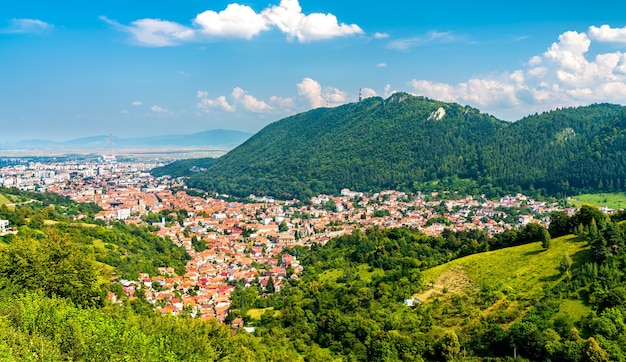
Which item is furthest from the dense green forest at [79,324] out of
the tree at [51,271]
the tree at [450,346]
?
the tree at [450,346]

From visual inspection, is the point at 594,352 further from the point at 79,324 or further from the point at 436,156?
the point at 436,156

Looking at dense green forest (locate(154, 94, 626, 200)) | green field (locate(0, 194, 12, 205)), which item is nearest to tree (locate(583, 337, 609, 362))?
green field (locate(0, 194, 12, 205))

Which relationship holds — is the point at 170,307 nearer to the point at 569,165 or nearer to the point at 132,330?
the point at 132,330

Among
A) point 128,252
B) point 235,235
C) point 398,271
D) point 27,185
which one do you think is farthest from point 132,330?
point 27,185

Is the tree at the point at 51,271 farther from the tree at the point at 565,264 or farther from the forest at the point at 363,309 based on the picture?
the tree at the point at 565,264

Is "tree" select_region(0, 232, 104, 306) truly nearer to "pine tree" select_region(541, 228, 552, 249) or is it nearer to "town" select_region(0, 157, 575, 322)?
"town" select_region(0, 157, 575, 322)
